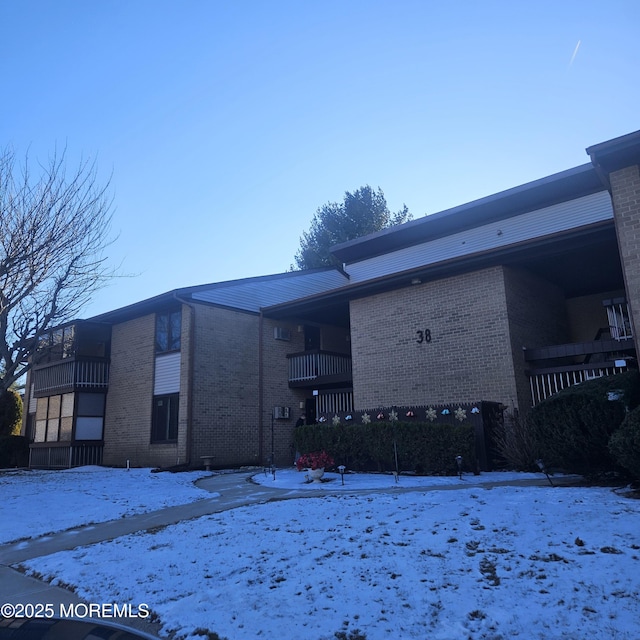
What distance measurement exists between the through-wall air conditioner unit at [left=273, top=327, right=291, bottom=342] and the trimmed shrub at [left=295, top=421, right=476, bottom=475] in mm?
6995

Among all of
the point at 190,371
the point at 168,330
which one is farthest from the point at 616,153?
the point at 168,330

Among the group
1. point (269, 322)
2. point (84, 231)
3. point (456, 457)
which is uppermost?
point (84, 231)

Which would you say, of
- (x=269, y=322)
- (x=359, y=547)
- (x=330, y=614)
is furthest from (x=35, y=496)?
(x=269, y=322)

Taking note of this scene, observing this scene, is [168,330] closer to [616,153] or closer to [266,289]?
[266,289]

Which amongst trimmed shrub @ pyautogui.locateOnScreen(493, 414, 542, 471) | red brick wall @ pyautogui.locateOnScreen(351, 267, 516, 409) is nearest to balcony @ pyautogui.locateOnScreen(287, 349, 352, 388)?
red brick wall @ pyautogui.locateOnScreen(351, 267, 516, 409)

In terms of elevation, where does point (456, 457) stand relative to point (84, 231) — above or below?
below

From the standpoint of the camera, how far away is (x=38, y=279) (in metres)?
14.6

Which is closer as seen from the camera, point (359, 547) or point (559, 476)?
point (359, 547)

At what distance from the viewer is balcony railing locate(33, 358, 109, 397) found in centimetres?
2047

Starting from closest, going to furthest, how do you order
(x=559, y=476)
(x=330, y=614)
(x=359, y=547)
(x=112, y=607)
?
(x=330, y=614) < (x=112, y=607) < (x=359, y=547) < (x=559, y=476)

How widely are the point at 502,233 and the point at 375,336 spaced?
5.19 metres

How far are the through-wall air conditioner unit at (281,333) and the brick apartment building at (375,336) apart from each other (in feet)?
0.33

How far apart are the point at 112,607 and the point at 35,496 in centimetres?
730

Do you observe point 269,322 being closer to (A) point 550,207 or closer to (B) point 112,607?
(A) point 550,207
